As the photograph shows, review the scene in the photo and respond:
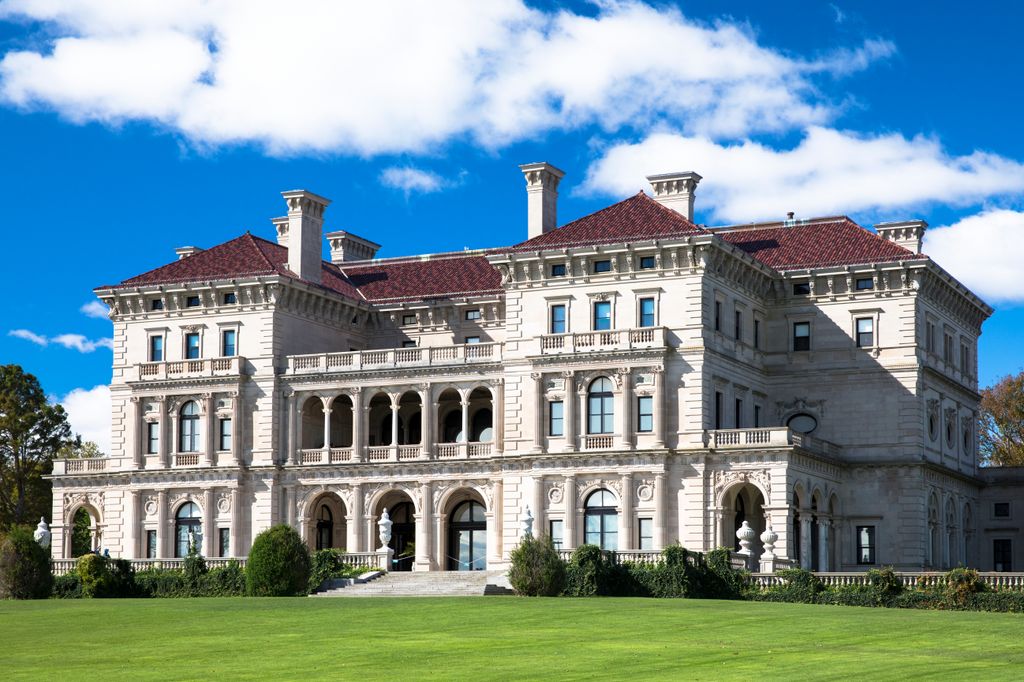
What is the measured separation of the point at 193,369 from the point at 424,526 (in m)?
13.2

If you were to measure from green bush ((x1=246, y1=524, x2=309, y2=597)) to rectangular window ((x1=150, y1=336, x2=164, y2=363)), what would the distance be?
22.8 m

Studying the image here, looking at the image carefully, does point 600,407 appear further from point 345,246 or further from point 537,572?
point 345,246

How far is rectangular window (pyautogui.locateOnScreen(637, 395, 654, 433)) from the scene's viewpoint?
229 ft

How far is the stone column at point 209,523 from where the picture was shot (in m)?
77.3

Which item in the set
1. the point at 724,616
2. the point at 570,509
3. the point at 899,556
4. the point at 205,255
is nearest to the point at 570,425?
the point at 570,509

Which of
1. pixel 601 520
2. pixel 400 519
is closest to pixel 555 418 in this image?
pixel 601 520

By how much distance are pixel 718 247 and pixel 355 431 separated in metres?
17.9

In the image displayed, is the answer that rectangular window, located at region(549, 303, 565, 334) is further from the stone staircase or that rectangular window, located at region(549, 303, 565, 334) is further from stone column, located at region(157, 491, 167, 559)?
stone column, located at region(157, 491, 167, 559)

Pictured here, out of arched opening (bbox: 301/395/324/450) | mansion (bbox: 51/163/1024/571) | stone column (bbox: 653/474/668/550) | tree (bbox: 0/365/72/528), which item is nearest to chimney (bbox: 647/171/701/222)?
mansion (bbox: 51/163/1024/571)

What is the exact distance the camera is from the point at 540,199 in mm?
77688

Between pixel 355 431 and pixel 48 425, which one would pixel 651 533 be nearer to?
pixel 355 431

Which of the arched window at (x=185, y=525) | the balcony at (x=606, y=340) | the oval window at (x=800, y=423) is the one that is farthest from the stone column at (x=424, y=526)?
the oval window at (x=800, y=423)

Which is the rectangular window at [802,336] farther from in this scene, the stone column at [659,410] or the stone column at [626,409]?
the stone column at [626,409]

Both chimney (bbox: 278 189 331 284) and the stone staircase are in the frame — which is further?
chimney (bbox: 278 189 331 284)
